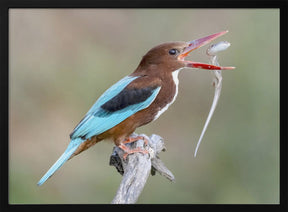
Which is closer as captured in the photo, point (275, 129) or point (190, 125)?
point (275, 129)

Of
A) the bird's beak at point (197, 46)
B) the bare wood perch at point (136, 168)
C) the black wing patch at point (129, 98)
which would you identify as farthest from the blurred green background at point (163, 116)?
the black wing patch at point (129, 98)

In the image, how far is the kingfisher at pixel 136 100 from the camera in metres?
3.64

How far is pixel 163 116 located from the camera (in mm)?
5184

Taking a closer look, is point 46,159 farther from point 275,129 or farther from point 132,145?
point 275,129

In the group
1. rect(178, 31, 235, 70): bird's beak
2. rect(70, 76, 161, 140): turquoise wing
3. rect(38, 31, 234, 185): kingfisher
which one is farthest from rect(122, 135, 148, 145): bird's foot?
rect(178, 31, 235, 70): bird's beak

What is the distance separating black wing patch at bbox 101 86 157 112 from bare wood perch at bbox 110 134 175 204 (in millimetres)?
378

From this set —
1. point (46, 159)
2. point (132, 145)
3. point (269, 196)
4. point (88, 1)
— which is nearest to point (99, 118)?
point (132, 145)

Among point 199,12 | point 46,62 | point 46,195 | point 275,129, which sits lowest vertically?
point 46,195

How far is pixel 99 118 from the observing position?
367cm

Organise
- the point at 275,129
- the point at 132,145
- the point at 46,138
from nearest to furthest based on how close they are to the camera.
→ the point at 132,145 → the point at 275,129 → the point at 46,138

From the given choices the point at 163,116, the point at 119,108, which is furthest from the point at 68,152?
the point at 163,116

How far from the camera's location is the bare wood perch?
127 inches

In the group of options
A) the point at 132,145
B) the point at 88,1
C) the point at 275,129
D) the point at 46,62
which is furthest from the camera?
the point at 46,62

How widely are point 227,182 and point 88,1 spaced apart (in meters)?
2.27
